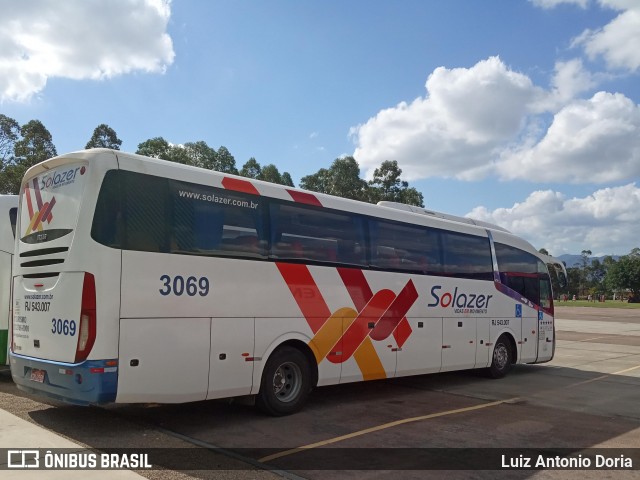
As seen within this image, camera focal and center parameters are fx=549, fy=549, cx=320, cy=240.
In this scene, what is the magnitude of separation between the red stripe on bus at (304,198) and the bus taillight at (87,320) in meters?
3.37

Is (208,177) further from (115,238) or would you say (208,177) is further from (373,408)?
(373,408)

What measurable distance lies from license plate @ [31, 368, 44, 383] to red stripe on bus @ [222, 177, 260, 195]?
3.35m

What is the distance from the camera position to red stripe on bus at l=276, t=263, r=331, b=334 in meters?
8.30

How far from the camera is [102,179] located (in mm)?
6531

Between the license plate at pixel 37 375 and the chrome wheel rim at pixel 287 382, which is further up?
the license plate at pixel 37 375

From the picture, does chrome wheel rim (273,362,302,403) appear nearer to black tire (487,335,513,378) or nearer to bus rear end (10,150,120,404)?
bus rear end (10,150,120,404)

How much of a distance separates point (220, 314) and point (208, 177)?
1.88m

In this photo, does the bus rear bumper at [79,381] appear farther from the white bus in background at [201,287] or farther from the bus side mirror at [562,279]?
the bus side mirror at [562,279]

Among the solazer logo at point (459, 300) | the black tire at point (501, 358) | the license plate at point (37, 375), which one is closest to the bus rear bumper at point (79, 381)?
the license plate at point (37, 375)

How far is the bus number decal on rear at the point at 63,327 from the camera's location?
6.43 metres

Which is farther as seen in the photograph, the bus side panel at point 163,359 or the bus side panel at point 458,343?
the bus side panel at point 458,343

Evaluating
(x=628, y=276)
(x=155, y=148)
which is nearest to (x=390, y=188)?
(x=155, y=148)

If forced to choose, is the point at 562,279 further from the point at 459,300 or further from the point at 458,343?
the point at 458,343

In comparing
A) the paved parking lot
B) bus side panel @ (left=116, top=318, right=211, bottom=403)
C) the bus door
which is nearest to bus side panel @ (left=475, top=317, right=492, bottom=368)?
the paved parking lot
